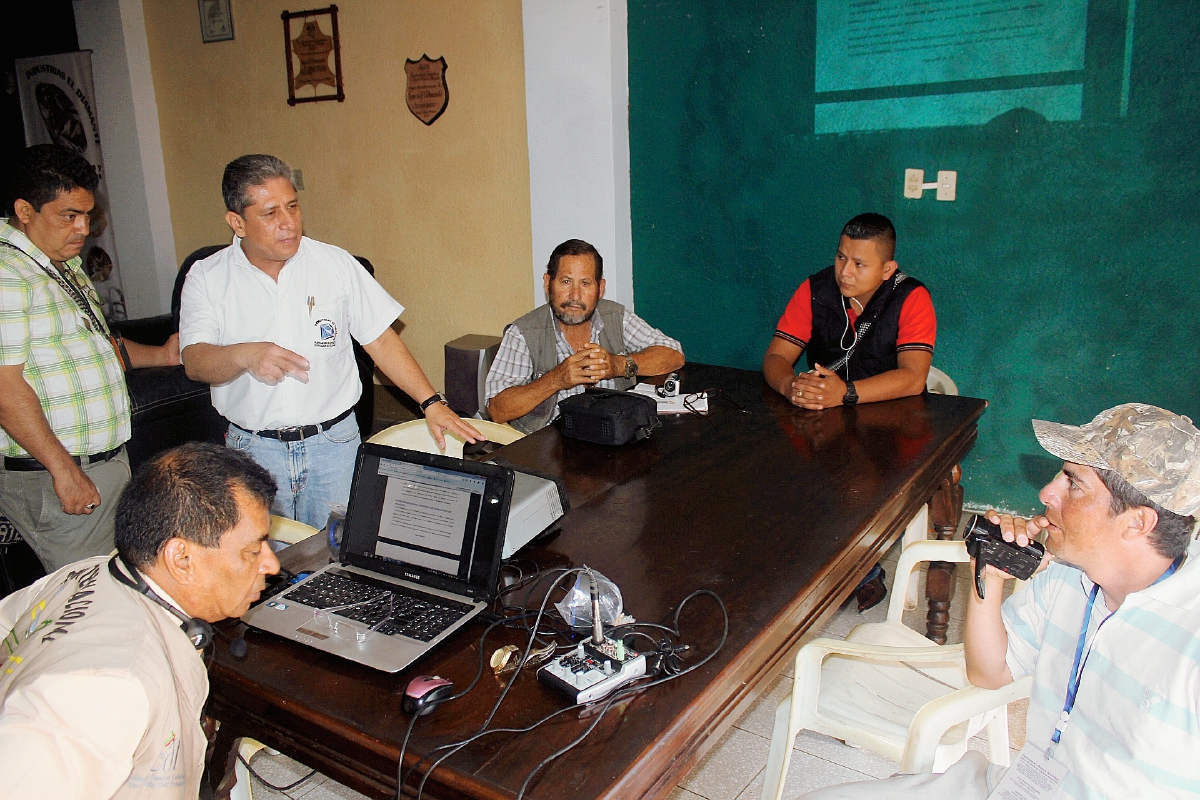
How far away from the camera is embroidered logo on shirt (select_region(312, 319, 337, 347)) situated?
2457 mm

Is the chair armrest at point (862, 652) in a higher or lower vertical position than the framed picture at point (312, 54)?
lower

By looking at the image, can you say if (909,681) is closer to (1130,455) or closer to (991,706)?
(991,706)

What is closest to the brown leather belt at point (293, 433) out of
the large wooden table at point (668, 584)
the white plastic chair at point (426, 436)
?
the white plastic chair at point (426, 436)

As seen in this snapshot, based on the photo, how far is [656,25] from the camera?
13.5 feet

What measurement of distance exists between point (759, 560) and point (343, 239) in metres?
4.41

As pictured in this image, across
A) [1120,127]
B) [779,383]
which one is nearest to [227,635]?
[779,383]

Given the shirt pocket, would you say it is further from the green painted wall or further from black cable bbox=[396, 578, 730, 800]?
the green painted wall

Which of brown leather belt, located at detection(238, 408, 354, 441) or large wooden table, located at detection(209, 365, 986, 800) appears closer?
large wooden table, located at detection(209, 365, 986, 800)

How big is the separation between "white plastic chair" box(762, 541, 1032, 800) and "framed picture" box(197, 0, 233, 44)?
545 cm

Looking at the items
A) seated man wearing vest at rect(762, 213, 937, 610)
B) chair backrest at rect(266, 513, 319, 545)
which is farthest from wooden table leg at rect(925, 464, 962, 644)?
chair backrest at rect(266, 513, 319, 545)

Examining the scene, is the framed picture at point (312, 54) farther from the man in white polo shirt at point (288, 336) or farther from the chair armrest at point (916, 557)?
the chair armrest at point (916, 557)

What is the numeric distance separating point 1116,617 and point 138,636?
139 centimetres

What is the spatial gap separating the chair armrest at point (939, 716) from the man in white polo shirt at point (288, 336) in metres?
1.27

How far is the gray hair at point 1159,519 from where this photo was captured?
1.29 meters
